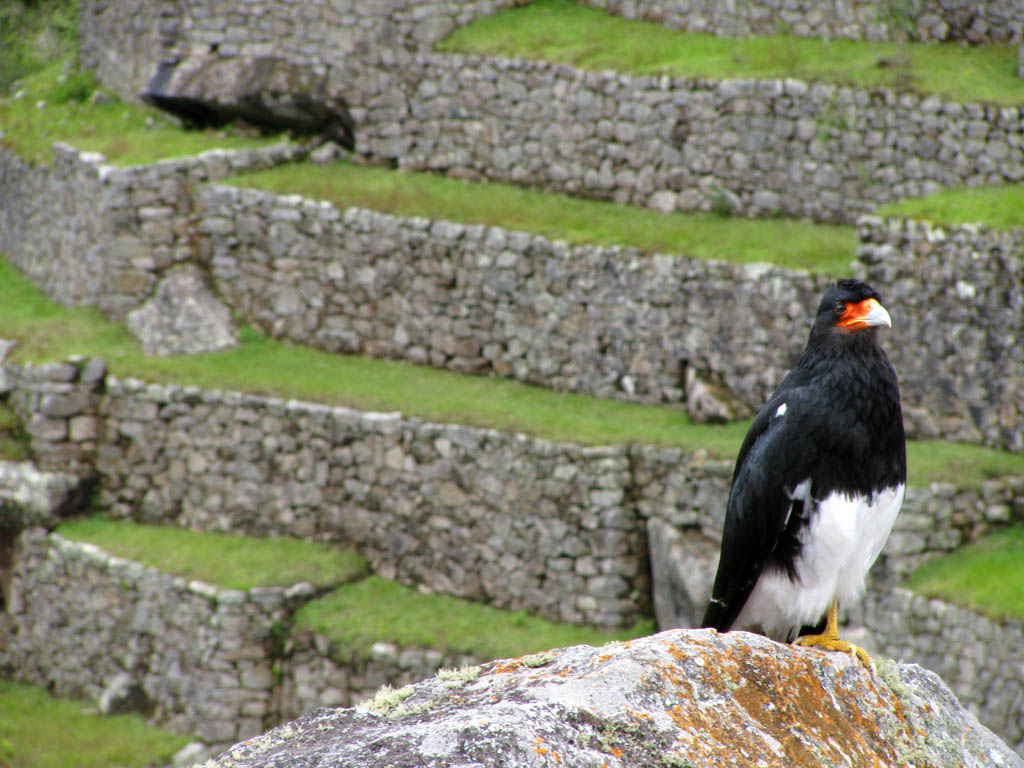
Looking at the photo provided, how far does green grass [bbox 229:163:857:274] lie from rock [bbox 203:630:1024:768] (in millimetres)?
9479

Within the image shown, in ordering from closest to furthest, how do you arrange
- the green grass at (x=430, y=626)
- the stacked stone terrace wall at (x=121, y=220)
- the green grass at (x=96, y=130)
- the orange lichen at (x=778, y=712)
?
the orange lichen at (x=778, y=712), the green grass at (x=430, y=626), the stacked stone terrace wall at (x=121, y=220), the green grass at (x=96, y=130)

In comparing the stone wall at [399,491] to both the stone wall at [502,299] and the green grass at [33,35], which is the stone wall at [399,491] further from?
the green grass at [33,35]

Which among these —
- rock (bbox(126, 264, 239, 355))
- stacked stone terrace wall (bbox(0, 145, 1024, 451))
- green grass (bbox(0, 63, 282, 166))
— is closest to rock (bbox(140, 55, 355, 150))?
green grass (bbox(0, 63, 282, 166))

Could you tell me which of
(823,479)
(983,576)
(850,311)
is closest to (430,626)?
(983,576)

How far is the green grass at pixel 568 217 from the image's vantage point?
13391 mm

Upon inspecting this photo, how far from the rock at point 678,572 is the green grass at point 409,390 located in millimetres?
820

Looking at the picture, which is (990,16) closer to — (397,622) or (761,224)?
(761,224)

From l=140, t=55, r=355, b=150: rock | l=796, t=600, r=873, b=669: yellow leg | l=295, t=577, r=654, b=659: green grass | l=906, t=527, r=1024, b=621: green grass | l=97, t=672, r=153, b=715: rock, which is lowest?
l=97, t=672, r=153, b=715: rock

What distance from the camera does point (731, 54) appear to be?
15.1 m

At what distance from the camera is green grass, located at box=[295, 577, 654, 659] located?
11672 millimetres

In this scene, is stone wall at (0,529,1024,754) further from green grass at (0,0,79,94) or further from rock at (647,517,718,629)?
green grass at (0,0,79,94)

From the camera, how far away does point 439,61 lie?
1609 centimetres

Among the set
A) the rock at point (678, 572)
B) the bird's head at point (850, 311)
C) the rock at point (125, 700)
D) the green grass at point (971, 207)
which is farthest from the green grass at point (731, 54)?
the bird's head at point (850, 311)

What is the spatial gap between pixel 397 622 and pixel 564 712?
9.29 metres
